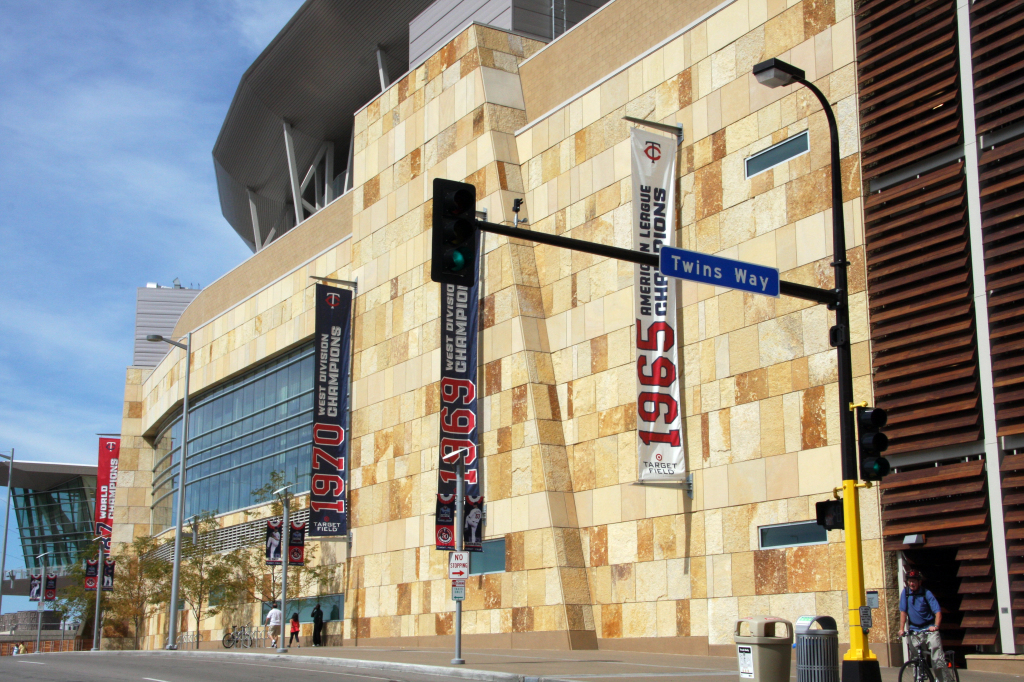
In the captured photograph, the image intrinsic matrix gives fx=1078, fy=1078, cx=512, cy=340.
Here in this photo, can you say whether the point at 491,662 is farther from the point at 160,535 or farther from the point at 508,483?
the point at 160,535

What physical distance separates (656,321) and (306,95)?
1162 inches

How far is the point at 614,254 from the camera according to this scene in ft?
44.0

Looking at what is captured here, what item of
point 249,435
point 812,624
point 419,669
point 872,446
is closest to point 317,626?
point 249,435

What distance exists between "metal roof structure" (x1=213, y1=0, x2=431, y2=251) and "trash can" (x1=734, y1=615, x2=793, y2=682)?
35.1 m

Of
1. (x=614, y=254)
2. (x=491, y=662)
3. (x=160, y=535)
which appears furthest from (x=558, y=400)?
(x=160, y=535)

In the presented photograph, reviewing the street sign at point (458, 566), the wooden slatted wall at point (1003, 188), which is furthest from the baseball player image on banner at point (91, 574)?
the wooden slatted wall at point (1003, 188)

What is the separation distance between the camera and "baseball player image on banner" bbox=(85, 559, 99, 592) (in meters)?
56.5

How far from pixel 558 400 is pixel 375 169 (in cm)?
1396

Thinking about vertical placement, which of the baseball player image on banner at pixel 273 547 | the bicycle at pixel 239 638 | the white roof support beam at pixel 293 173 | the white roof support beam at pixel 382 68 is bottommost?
the bicycle at pixel 239 638

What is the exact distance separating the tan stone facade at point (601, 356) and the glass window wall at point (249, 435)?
5.96m

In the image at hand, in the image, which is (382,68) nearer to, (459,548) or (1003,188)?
(459,548)

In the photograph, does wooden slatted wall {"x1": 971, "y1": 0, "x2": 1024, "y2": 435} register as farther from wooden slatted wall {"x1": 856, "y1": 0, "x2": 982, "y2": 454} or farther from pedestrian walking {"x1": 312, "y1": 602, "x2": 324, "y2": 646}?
pedestrian walking {"x1": 312, "y1": 602, "x2": 324, "y2": 646}

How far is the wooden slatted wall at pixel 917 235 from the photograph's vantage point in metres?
20.4

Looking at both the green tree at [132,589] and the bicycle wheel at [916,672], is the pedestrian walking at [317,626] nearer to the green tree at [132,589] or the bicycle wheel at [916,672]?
the green tree at [132,589]
